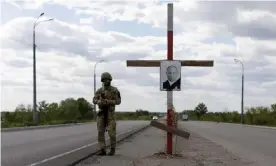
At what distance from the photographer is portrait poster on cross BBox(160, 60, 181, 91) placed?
12.3 metres

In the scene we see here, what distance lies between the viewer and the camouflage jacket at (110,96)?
40.9ft

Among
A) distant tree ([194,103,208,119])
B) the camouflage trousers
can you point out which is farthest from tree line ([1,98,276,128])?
distant tree ([194,103,208,119])

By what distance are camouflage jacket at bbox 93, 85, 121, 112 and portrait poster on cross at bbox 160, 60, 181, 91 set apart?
1.13 m

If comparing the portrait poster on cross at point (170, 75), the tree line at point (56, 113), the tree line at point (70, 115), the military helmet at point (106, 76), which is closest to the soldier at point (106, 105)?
the military helmet at point (106, 76)

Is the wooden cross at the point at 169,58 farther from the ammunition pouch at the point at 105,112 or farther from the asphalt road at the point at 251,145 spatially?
the asphalt road at the point at 251,145

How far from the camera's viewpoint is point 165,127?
12375 mm

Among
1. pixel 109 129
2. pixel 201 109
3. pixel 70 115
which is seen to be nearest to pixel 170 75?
pixel 109 129

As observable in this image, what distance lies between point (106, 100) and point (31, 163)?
2.46 m

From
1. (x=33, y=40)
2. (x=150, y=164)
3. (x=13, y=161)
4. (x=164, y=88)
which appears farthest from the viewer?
(x=33, y=40)

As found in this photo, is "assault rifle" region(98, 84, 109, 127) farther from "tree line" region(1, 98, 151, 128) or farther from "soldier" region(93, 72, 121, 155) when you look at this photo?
"tree line" region(1, 98, 151, 128)

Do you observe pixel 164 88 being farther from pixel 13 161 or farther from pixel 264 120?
pixel 264 120

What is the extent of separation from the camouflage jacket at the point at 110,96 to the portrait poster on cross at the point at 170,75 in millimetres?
1135

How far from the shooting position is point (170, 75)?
40.7ft

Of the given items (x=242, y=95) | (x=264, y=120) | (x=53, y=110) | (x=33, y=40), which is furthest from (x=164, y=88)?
(x=53, y=110)
